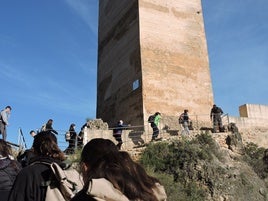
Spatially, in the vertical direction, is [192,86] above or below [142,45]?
below

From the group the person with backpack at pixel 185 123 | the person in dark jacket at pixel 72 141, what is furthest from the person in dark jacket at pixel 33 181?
the person with backpack at pixel 185 123

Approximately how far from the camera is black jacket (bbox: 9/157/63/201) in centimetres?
250

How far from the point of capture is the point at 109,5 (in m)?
20.4

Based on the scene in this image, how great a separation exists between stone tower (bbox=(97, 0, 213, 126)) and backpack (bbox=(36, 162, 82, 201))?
12039 mm

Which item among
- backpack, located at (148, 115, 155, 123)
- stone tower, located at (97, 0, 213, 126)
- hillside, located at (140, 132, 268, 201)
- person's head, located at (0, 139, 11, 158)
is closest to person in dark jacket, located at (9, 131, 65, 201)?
person's head, located at (0, 139, 11, 158)

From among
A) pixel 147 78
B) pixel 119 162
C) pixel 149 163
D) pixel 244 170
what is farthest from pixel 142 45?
pixel 119 162

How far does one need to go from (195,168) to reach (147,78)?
16.3 ft

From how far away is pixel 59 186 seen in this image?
256 centimetres

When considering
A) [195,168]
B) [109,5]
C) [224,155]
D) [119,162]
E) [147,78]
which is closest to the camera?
[119,162]

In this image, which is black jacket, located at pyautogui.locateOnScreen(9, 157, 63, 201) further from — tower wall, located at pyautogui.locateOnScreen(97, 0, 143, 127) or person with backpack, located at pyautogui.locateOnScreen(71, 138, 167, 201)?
tower wall, located at pyautogui.locateOnScreen(97, 0, 143, 127)

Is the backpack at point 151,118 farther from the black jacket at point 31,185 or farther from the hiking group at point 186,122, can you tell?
the black jacket at point 31,185

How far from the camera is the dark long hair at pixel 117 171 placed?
2006 mm

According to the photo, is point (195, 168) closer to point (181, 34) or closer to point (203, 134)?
point (203, 134)

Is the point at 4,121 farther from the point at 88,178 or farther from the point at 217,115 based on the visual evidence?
the point at 88,178
